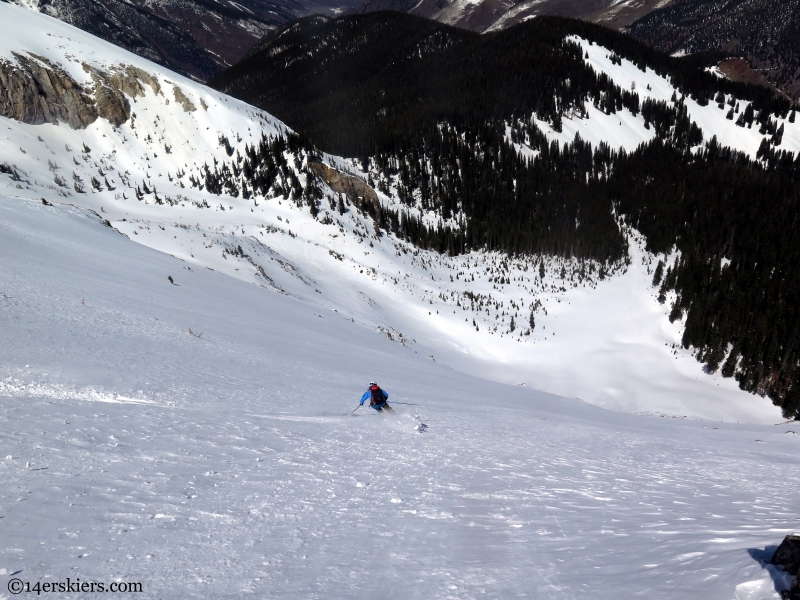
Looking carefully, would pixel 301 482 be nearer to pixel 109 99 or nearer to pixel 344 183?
pixel 344 183

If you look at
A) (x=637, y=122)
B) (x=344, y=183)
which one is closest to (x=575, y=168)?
(x=637, y=122)

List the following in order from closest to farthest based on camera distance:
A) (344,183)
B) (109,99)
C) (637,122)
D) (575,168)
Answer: (109,99) < (344,183) < (575,168) < (637,122)

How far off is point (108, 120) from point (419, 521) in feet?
205

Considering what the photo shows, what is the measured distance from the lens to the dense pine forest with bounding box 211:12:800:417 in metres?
47.0

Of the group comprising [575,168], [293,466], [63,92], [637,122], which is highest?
[637,122]

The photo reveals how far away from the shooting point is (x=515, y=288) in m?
55.1

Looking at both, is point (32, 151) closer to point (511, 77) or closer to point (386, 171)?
point (386, 171)

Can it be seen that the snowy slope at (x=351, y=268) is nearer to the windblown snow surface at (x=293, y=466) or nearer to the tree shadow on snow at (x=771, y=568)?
the windblown snow surface at (x=293, y=466)

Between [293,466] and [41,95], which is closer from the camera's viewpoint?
[293,466]

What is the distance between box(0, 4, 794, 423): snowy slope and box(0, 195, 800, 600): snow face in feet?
60.0

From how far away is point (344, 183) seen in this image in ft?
204

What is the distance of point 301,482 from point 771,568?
17.7ft

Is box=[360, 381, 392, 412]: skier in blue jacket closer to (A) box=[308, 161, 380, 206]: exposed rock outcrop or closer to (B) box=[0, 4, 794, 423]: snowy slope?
(B) box=[0, 4, 794, 423]: snowy slope

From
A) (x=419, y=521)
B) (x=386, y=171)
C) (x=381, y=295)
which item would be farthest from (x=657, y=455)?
(x=386, y=171)
